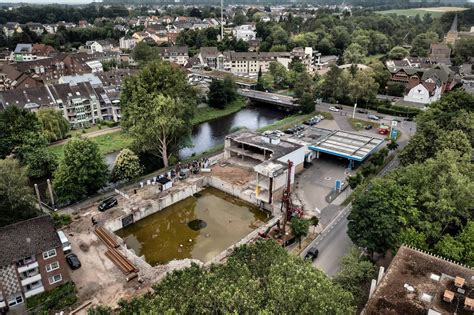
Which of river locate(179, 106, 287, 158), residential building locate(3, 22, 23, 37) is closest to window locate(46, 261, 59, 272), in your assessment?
river locate(179, 106, 287, 158)

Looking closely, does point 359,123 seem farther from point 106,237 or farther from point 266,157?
point 106,237

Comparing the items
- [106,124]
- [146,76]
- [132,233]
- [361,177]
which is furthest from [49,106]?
[361,177]

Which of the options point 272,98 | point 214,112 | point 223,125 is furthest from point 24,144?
point 272,98

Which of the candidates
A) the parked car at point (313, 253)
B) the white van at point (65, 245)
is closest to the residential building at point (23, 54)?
the white van at point (65, 245)

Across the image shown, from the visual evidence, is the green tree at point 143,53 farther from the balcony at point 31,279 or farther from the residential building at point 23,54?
the balcony at point 31,279

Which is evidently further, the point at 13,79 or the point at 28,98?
the point at 13,79
